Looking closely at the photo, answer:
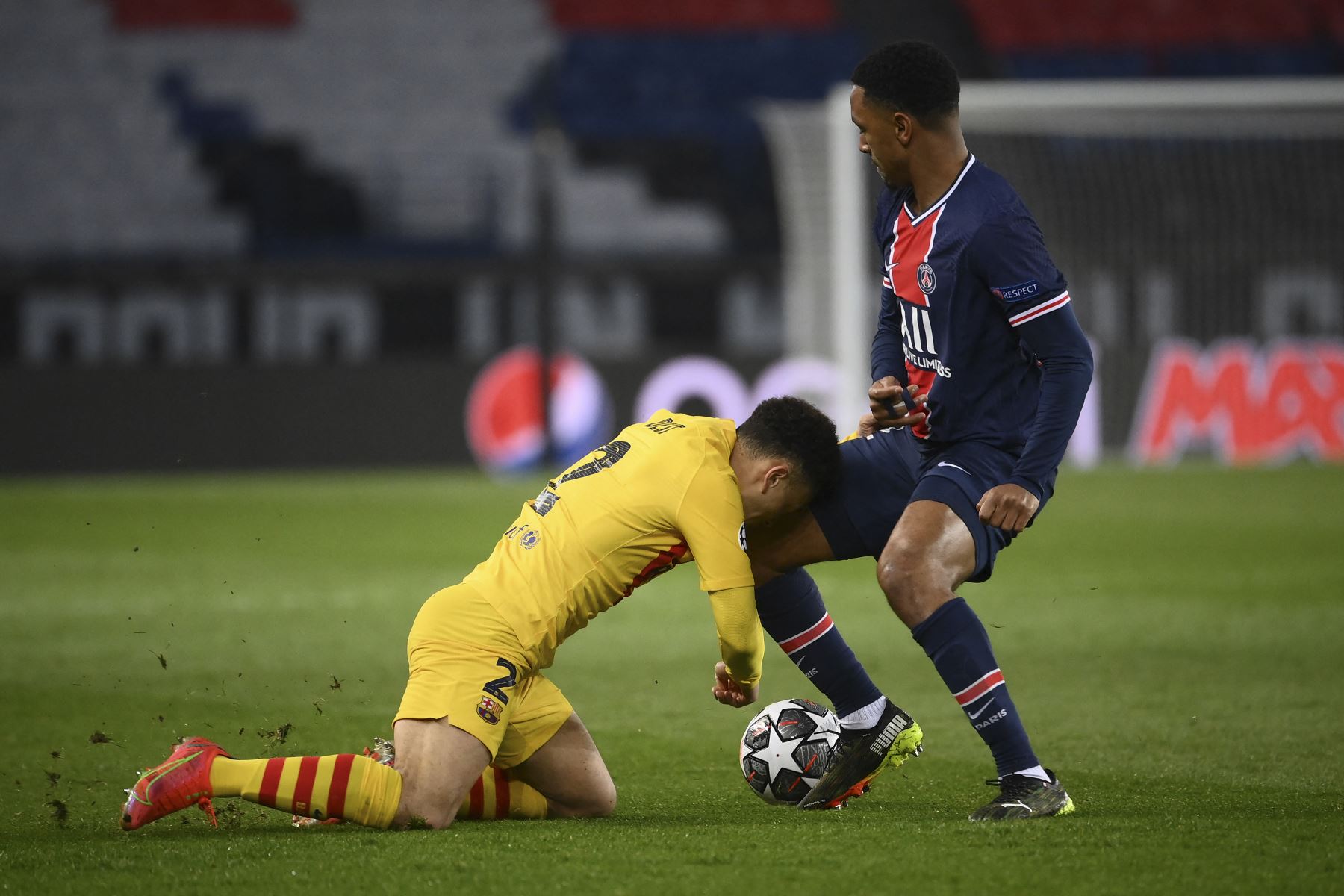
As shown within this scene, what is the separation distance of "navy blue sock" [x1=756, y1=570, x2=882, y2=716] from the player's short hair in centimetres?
107

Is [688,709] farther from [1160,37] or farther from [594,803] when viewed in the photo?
[1160,37]

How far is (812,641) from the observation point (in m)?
3.98

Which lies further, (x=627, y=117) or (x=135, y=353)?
(x=627, y=117)

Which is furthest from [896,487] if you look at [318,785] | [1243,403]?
[1243,403]

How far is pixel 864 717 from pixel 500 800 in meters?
0.84

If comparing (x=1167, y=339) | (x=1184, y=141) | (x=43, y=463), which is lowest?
(x=43, y=463)

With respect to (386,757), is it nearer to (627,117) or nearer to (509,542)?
(509,542)

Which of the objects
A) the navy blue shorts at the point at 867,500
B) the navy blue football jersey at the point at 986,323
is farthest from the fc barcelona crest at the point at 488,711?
the navy blue football jersey at the point at 986,323

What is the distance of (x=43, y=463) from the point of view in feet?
53.0

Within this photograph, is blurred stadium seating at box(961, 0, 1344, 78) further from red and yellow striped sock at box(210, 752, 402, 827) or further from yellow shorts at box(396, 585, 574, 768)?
red and yellow striped sock at box(210, 752, 402, 827)

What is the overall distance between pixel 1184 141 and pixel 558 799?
549 inches

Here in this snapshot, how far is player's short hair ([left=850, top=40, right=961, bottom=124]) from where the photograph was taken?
3.65m

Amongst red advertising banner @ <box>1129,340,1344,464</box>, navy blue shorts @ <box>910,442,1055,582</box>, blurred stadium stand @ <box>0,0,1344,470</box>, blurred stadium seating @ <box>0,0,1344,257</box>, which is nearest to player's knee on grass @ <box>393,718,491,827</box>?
navy blue shorts @ <box>910,442,1055,582</box>

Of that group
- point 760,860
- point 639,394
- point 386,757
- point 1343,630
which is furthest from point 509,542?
point 639,394
